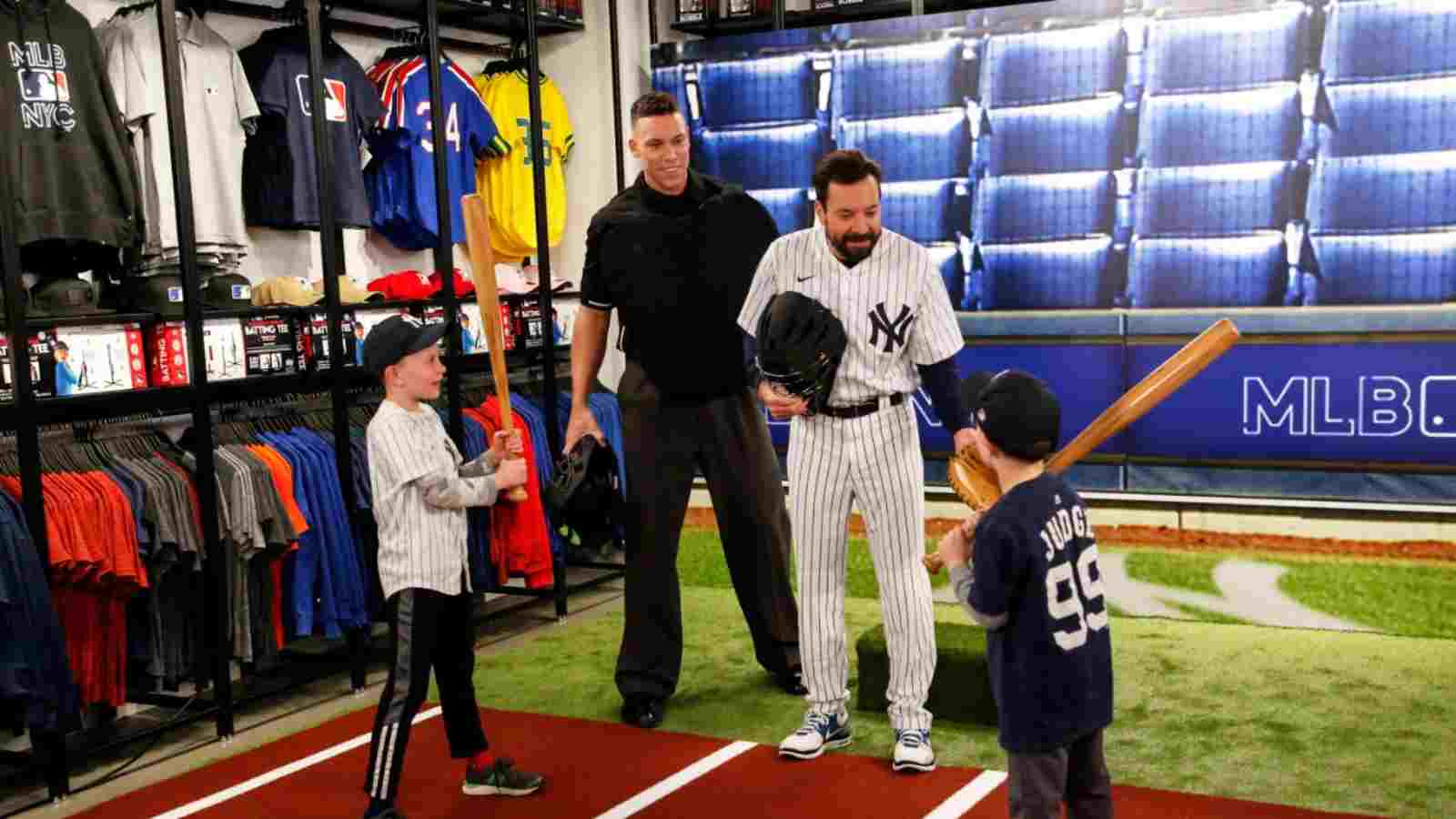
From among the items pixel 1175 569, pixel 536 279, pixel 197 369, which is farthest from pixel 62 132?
pixel 1175 569

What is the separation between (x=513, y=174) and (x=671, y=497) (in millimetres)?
2341

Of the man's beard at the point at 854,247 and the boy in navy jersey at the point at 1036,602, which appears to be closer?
the boy in navy jersey at the point at 1036,602

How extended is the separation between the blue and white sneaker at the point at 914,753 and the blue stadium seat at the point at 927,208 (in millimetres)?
2536

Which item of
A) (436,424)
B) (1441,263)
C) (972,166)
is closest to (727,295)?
(436,424)

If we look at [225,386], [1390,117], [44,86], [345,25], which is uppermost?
[345,25]

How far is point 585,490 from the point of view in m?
3.86

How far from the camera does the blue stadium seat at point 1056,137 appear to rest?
16.8ft

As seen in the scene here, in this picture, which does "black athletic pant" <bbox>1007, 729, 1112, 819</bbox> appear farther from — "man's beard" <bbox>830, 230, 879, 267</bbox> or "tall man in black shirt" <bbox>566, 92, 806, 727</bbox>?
"tall man in black shirt" <bbox>566, 92, 806, 727</bbox>

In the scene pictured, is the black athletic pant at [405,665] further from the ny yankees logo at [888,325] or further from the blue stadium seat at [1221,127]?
the blue stadium seat at [1221,127]

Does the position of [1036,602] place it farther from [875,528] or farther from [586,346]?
[586,346]

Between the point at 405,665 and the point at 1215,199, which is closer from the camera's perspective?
the point at 405,665

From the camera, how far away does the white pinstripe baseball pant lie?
3.46 meters

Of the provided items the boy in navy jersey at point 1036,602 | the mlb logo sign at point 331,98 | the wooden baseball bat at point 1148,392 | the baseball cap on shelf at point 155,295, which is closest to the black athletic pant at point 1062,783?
the boy in navy jersey at point 1036,602

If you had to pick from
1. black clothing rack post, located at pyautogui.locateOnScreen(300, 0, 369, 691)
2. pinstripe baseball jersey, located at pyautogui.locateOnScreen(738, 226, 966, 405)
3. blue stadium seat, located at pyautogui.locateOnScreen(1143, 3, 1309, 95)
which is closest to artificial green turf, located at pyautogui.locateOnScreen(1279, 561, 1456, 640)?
blue stadium seat, located at pyautogui.locateOnScreen(1143, 3, 1309, 95)
